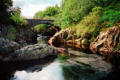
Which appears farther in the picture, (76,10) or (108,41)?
(76,10)

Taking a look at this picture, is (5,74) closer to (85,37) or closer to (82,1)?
(85,37)

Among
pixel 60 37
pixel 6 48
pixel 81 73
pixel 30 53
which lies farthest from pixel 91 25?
pixel 6 48

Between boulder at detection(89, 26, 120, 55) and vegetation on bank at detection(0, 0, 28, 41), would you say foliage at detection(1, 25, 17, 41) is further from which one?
boulder at detection(89, 26, 120, 55)

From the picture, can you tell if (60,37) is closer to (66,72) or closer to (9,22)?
(9,22)

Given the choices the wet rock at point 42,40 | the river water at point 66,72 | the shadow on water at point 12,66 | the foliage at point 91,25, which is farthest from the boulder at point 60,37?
the river water at point 66,72

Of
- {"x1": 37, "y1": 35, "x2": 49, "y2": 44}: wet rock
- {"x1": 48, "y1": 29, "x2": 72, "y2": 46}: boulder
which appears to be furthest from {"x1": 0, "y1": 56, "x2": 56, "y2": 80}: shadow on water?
{"x1": 37, "y1": 35, "x2": 49, "y2": 44}: wet rock

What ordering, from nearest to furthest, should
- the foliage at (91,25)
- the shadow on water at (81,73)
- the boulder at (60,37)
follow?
1. the shadow on water at (81,73)
2. the foliage at (91,25)
3. the boulder at (60,37)

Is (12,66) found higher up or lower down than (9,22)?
lower down

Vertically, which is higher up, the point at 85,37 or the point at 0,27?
the point at 0,27


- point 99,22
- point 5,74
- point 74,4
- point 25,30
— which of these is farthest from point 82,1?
point 5,74

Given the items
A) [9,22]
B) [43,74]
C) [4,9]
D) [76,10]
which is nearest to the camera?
[43,74]

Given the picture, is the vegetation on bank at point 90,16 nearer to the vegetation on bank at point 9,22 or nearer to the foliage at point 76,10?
the foliage at point 76,10

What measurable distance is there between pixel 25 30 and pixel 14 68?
15.9 m

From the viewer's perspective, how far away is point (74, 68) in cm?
1128
